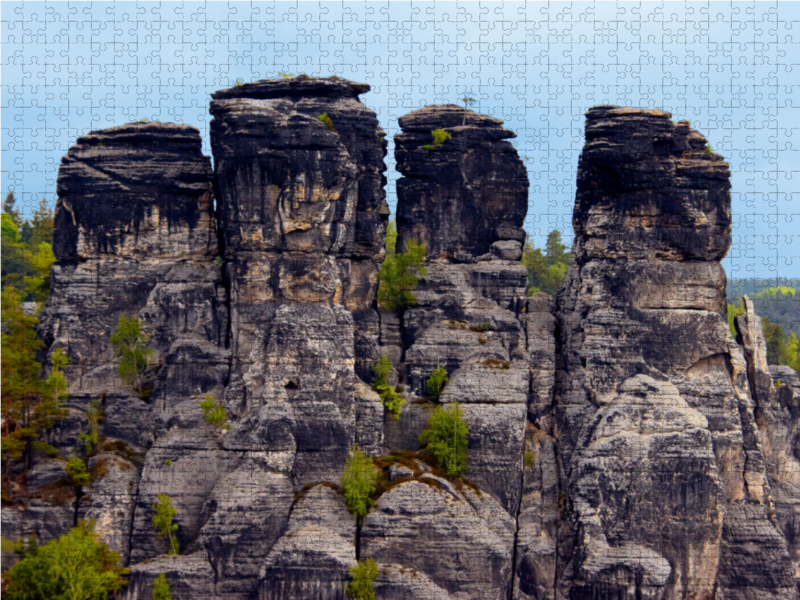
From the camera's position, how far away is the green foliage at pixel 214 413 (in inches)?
1524

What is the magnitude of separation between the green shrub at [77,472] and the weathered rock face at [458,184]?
40.7ft

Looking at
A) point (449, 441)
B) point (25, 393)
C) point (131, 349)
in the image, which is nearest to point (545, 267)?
point (449, 441)

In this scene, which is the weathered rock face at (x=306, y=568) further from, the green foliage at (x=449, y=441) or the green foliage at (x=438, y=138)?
the green foliage at (x=438, y=138)

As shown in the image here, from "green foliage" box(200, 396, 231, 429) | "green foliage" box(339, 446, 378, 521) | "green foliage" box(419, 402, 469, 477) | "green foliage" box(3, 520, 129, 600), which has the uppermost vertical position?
"green foliage" box(200, 396, 231, 429)

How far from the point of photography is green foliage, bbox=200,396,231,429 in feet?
127

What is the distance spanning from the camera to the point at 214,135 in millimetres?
39438

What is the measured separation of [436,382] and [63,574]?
1244cm

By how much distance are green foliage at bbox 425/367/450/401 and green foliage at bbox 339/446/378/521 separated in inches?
130

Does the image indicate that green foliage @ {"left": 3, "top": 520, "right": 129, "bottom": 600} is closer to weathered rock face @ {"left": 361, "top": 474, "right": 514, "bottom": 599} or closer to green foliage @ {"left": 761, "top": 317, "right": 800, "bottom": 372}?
weathered rock face @ {"left": 361, "top": 474, "right": 514, "bottom": 599}

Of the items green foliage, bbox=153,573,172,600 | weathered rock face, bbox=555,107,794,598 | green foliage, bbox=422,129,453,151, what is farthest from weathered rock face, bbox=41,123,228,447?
weathered rock face, bbox=555,107,794,598

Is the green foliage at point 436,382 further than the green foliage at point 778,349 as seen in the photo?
No

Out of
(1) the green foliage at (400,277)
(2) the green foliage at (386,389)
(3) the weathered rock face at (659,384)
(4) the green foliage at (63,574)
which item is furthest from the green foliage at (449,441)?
(4) the green foliage at (63,574)

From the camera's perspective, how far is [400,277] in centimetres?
4162

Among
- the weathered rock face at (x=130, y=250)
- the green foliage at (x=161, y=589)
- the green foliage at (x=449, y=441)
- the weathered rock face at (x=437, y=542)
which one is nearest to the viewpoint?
the green foliage at (x=161, y=589)
